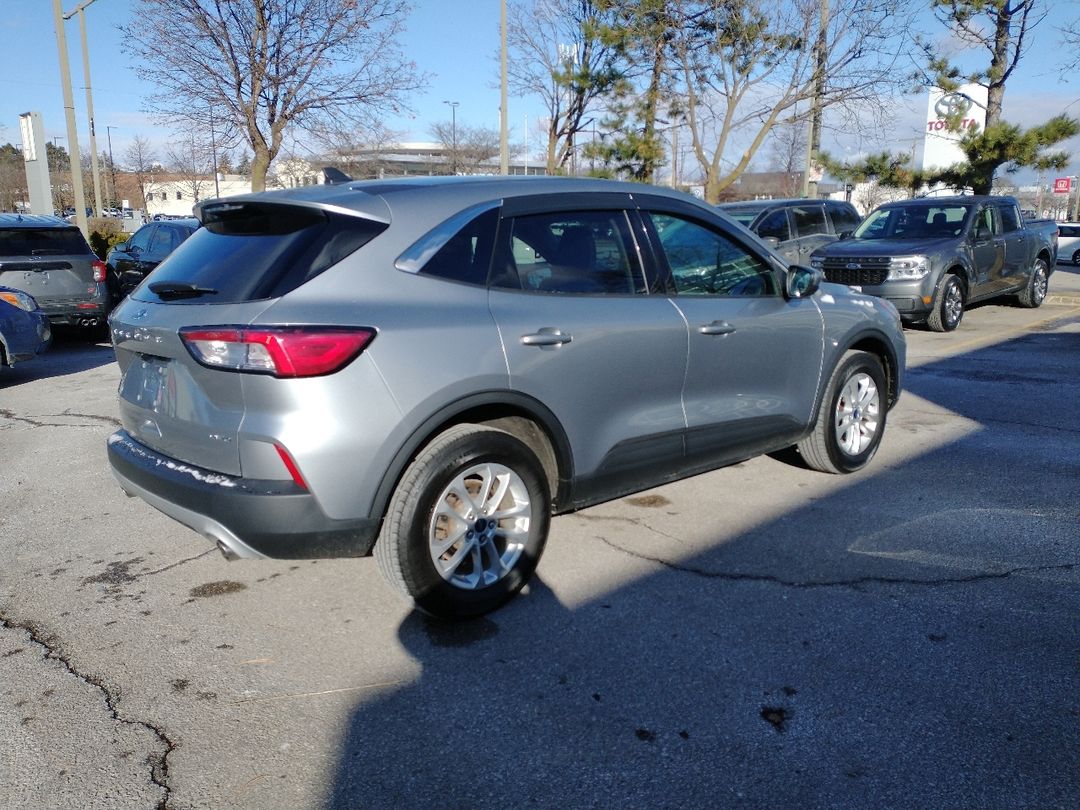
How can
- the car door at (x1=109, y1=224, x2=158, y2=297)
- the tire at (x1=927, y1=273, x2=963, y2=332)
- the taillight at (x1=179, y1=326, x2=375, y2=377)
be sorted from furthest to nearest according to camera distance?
A: the car door at (x1=109, y1=224, x2=158, y2=297), the tire at (x1=927, y1=273, x2=963, y2=332), the taillight at (x1=179, y1=326, x2=375, y2=377)

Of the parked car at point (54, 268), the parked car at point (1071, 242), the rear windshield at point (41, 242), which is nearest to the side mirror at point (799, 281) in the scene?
the parked car at point (54, 268)

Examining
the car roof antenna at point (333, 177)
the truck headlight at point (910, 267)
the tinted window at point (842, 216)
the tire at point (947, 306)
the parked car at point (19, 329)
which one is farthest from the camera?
the tinted window at point (842, 216)

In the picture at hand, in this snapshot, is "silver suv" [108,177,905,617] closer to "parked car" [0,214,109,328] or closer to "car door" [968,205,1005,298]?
"parked car" [0,214,109,328]

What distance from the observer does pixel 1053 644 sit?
131 inches

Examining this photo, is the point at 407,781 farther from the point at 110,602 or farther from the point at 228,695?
the point at 110,602

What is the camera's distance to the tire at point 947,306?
38.0 ft

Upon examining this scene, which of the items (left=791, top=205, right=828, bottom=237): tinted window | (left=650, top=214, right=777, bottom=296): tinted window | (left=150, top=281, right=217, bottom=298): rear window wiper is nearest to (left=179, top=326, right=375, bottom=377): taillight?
(left=150, top=281, right=217, bottom=298): rear window wiper

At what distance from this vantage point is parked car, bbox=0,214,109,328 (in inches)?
404

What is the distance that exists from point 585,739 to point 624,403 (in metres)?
1.61

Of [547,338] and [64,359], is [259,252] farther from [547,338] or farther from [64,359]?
[64,359]

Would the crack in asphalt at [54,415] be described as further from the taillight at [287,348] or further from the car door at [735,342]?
the car door at [735,342]

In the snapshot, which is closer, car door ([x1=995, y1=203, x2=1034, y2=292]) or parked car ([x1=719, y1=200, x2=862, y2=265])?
car door ([x1=995, y1=203, x2=1034, y2=292])

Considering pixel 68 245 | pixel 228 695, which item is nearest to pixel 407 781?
pixel 228 695

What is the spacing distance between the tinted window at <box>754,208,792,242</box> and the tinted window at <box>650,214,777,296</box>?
9405mm
